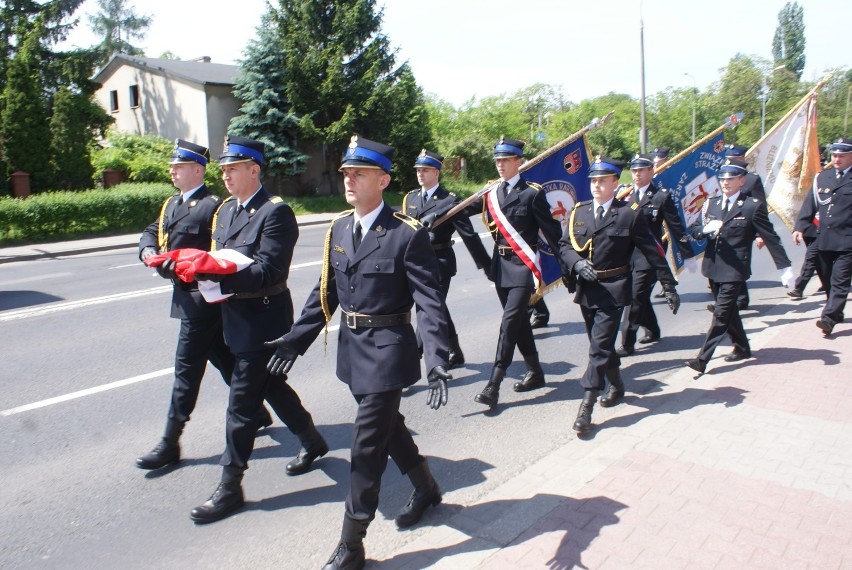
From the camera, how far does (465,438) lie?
5.12 m

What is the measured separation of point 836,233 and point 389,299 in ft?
20.0

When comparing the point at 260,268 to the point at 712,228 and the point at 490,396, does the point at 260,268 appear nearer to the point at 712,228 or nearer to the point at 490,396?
the point at 490,396

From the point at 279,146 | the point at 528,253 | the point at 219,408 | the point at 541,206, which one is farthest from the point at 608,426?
the point at 279,146

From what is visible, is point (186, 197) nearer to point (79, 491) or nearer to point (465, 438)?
point (79, 491)

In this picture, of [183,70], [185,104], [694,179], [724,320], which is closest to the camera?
[724,320]

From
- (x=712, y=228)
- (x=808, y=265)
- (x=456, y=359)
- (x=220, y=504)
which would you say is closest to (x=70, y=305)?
(x=456, y=359)

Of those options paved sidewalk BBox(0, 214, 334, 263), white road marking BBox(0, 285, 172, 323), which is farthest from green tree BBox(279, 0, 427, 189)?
white road marking BBox(0, 285, 172, 323)

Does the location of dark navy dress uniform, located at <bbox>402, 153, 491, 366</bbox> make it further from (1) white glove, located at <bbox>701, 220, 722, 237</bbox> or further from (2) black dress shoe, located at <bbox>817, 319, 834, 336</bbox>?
(2) black dress shoe, located at <bbox>817, 319, 834, 336</bbox>

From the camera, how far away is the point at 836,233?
7602 millimetres

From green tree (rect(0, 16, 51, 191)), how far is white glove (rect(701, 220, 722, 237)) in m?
23.7

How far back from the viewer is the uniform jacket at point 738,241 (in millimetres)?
6582

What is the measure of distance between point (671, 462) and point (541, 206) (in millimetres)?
2357

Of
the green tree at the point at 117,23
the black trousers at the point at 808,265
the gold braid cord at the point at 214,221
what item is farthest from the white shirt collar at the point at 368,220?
the green tree at the point at 117,23

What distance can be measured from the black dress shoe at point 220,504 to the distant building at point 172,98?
92.1 ft
